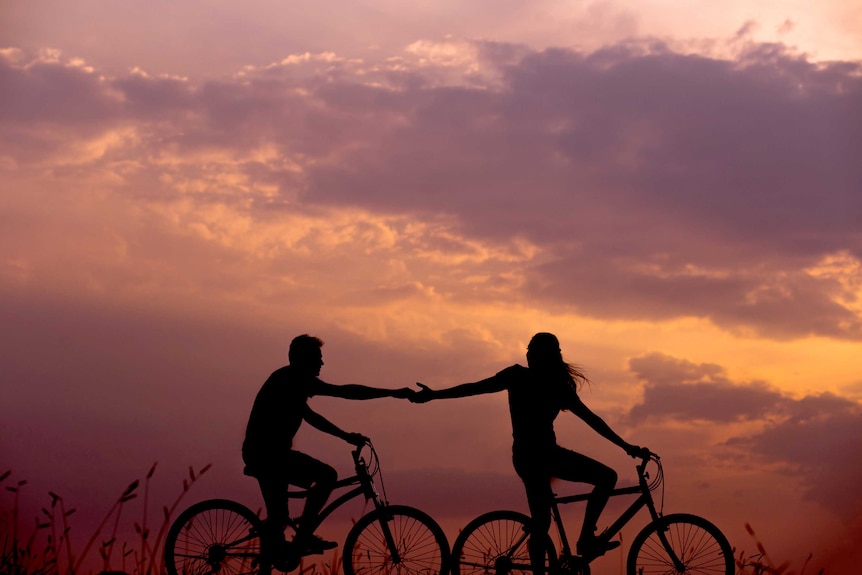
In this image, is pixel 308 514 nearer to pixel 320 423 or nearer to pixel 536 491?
pixel 320 423

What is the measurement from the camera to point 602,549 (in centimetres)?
1080

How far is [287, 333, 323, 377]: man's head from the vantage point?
11.0 metres

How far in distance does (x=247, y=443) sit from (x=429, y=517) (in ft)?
7.29

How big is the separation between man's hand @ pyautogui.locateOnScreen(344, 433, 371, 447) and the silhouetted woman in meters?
1.70

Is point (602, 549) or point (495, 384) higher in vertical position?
point (495, 384)

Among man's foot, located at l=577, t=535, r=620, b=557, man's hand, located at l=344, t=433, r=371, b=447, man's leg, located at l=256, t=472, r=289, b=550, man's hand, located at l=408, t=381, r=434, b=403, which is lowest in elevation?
man's foot, located at l=577, t=535, r=620, b=557

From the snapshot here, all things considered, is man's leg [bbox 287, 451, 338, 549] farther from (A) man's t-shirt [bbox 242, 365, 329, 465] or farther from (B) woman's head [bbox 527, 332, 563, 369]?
(B) woman's head [bbox 527, 332, 563, 369]

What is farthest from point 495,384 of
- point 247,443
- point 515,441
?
point 247,443

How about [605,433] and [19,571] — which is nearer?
[19,571]

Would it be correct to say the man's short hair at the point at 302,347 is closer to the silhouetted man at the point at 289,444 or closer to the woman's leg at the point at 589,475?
the silhouetted man at the point at 289,444

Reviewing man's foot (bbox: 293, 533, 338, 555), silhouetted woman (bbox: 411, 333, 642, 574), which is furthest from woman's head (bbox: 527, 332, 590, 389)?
man's foot (bbox: 293, 533, 338, 555)

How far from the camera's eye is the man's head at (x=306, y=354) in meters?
11.0

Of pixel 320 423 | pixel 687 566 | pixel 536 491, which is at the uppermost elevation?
pixel 320 423

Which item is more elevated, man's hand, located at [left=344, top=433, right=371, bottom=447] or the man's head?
the man's head
